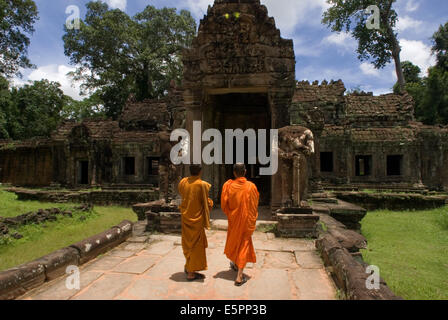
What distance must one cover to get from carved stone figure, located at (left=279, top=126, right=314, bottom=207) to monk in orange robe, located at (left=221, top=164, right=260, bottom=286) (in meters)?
1.99

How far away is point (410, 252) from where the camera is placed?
239 inches

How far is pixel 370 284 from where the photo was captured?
8.92 feet

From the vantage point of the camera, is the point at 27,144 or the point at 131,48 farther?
the point at 131,48

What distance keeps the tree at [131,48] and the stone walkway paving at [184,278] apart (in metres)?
26.3

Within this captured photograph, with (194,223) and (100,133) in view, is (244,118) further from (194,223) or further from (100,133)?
(100,133)

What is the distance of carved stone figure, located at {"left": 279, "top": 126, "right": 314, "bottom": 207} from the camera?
539 cm

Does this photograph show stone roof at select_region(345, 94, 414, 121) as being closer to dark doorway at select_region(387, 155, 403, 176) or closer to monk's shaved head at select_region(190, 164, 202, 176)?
dark doorway at select_region(387, 155, 403, 176)

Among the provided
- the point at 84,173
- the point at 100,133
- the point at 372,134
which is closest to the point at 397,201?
the point at 372,134

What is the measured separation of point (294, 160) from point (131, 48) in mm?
27727

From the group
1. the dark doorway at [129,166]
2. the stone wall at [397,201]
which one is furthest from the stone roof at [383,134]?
the dark doorway at [129,166]

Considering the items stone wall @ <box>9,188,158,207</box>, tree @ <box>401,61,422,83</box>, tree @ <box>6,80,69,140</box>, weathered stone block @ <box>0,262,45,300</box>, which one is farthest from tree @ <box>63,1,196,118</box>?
weathered stone block @ <box>0,262,45,300</box>

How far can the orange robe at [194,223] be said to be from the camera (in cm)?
336

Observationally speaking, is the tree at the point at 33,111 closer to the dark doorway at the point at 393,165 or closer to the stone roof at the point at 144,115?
the stone roof at the point at 144,115
